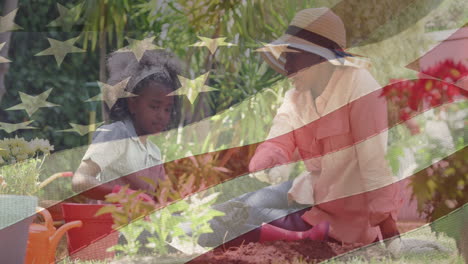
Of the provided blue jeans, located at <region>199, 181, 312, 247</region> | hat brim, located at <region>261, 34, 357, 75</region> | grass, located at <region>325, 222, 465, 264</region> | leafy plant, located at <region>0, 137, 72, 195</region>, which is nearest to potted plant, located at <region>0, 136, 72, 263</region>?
leafy plant, located at <region>0, 137, 72, 195</region>

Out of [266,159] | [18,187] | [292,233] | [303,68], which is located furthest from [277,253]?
[18,187]

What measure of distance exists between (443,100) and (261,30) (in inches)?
14.7

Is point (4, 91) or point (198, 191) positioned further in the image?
point (4, 91)

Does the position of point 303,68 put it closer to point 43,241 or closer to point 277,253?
point 277,253

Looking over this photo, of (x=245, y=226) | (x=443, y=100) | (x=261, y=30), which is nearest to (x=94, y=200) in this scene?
(x=245, y=226)

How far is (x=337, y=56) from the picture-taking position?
0.99 m

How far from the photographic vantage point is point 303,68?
995 mm

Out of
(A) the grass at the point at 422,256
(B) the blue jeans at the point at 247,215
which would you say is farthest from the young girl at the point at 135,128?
(A) the grass at the point at 422,256

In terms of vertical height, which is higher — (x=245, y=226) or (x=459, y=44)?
(x=459, y=44)

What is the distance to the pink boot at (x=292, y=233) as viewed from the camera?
974 mm

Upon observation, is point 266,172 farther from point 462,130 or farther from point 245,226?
point 462,130

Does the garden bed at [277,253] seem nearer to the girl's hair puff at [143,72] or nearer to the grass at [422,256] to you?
the grass at [422,256]

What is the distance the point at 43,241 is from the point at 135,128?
0.26 meters

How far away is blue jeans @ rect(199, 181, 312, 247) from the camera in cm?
94
